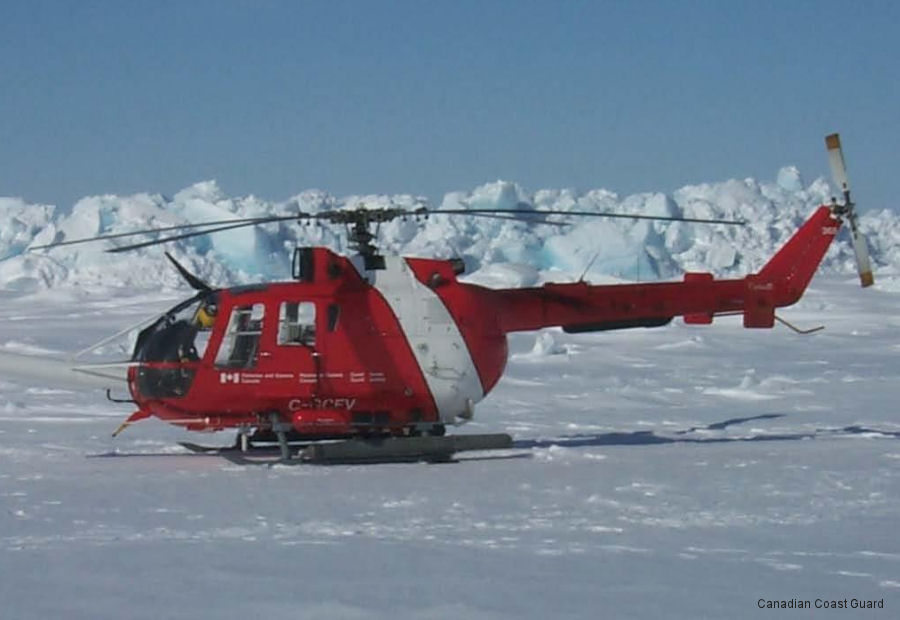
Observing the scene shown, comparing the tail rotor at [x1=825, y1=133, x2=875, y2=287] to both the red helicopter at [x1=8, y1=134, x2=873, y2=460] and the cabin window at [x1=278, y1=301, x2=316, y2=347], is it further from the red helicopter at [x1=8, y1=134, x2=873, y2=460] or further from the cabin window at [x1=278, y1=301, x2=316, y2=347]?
the cabin window at [x1=278, y1=301, x2=316, y2=347]

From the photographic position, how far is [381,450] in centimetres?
853

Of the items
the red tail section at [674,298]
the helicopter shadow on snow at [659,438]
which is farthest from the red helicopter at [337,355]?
the helicopter shadow on snow at [659,438]

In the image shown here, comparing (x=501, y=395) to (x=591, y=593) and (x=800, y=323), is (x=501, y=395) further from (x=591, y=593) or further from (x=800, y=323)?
(x=800, y=323)

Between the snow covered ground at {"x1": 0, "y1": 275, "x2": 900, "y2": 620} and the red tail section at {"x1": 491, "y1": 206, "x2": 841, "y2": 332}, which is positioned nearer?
the snow covered ground at {"x1": 0, "y1": 275, "x2": 900, "y2": 620}

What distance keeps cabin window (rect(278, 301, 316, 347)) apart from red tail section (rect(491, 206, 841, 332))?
4.86 feet

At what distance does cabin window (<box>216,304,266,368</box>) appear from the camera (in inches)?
332

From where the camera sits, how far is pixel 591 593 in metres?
4.32

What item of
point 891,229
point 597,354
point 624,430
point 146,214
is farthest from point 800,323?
point 891,229

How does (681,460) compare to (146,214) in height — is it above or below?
below

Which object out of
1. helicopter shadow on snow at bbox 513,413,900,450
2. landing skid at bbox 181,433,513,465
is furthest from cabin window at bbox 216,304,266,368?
helicopter shadow on snow at bbox 513,413,900,450

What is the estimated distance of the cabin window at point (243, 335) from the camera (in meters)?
8.45

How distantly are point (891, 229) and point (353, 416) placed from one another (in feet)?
184

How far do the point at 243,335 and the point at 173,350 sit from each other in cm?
49

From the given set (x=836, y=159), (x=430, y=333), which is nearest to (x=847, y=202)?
(x=836, y=159)
